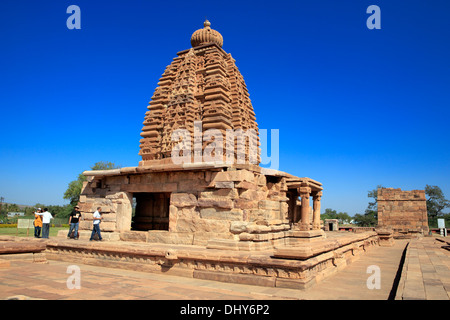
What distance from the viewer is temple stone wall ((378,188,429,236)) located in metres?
24.3

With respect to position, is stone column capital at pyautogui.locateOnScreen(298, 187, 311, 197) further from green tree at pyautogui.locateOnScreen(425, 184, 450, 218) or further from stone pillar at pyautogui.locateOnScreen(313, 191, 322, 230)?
green tree at pyautogui.locateOnScreen(425, 184, 450, 218)

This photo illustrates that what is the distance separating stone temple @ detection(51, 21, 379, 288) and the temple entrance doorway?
37 millimetres

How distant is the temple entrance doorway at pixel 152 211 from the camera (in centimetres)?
1112

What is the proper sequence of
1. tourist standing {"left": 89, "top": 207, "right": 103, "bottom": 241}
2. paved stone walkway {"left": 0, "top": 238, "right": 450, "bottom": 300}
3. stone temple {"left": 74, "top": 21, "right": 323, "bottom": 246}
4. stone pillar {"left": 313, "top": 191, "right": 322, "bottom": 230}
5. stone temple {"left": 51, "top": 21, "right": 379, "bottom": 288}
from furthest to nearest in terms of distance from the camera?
stone pillar {"left": 313, "top": 191, "right": 322, "bottom": 230}, tourist standing {"left": 89, "top": 207, "right": 103, "bottom": 241}, stone temple {"left": 74, "top": 21, "right": 323, "bottom": 246}, stone temple {"left": 51, "top": 21, "right": 379, "bottom": 288}, paved stone walkway {"left": 0, "top": 238, "right": 450, "bottom": 300}

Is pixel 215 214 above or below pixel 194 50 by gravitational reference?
below

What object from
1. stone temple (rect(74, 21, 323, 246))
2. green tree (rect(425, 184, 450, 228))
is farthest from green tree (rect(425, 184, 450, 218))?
stone temple (rect(74, 21, 323, 246))

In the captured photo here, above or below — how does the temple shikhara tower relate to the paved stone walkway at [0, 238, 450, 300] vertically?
above

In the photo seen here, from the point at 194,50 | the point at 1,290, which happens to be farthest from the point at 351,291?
the point at 194,50

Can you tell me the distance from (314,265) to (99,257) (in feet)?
16.1

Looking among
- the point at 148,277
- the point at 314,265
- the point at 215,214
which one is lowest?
the point at 148,277

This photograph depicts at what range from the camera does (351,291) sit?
15.4ft

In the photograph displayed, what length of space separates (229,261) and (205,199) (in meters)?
2.70

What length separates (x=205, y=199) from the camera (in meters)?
7.90
